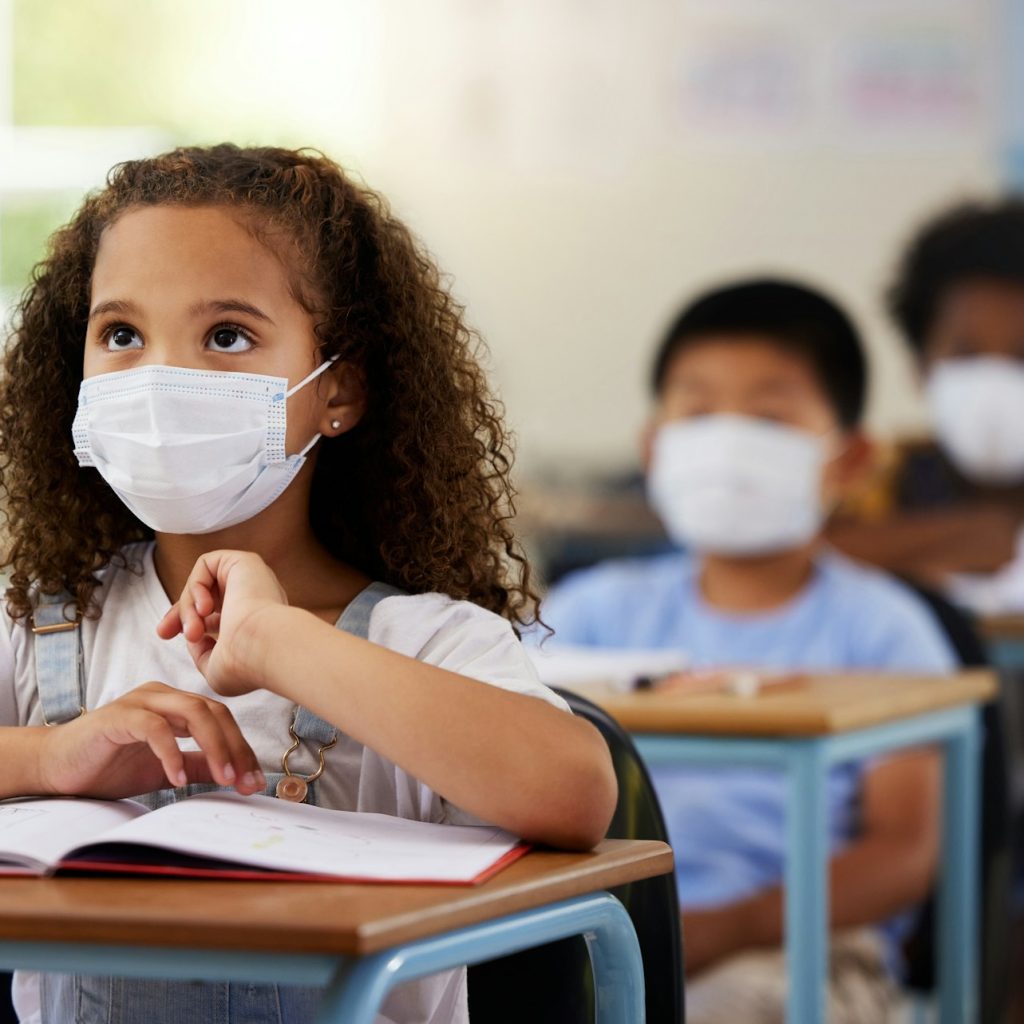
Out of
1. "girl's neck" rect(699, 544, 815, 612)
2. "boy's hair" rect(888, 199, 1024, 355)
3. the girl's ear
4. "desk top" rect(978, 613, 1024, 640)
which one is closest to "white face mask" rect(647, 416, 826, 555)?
"girl's neck" rect(699, 544, 815, 612)

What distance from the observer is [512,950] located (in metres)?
0.94

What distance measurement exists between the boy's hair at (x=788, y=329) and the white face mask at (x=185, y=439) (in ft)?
5.34

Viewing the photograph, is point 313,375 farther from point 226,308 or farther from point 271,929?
point 271,929

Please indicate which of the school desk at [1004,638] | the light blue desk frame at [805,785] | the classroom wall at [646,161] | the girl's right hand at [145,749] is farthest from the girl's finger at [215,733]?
the classroom wall at [646,161]

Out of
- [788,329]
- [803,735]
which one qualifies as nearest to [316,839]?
[803,735]

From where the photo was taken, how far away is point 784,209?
4441mm

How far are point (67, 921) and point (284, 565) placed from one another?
508 mm

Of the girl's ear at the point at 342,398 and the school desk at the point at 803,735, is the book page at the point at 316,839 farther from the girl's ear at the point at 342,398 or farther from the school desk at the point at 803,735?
the school desk at the point at 803,735

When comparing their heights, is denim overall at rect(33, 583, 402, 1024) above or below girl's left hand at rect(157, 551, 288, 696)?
below

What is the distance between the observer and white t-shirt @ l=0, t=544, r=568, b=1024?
1.11m

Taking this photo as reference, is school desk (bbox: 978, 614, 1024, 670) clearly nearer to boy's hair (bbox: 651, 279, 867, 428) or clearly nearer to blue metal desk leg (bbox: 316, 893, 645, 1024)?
boy's hair (bbox: 651, 279, 867, 428)

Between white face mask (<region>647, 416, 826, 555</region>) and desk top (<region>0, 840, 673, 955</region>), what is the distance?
6.57ft

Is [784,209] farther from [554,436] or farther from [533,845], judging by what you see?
[533,845]

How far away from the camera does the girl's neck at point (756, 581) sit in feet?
8.63
